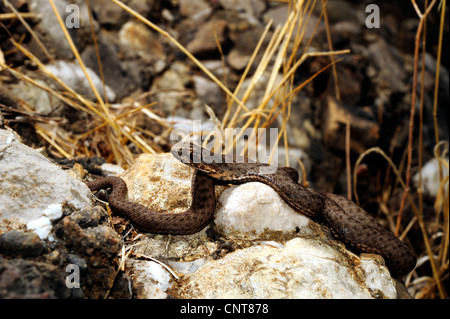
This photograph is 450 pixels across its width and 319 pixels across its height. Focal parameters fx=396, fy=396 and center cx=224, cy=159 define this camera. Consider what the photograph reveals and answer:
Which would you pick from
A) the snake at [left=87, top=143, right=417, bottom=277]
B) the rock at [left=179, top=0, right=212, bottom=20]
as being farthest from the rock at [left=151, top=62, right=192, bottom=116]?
the snake at [left=87, top=143, right=417, bottom=277]

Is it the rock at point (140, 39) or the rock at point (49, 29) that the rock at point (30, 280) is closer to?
the rock at point (49, 29)

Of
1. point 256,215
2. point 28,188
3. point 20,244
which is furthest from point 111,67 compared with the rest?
point 20,244

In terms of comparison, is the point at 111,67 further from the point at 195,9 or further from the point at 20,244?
the point at 20,244

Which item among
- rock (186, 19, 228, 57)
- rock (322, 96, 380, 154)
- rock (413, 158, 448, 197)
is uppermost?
rock (186, 19, 228, 57)

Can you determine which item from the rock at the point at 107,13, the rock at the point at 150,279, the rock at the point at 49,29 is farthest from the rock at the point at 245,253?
the rock at the point at 107,13

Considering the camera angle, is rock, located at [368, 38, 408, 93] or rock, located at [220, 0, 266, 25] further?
rock, located at [368, 38, 408, 93]

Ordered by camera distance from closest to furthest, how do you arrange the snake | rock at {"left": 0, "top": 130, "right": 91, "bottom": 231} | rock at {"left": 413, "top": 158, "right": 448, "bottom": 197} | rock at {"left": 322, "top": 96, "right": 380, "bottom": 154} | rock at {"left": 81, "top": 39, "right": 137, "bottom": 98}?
1. rock at {"left": 0, "top": 130, "right": 91, "bottom": 231}
2. the snake
3. rock at {"left": 81, "top": 39, "right": 137, "bottom": 98}
4. rock at {"left": 322, "top": 96, "right": 380, "bottom": 154}
5. rock at {"left": 413, "top": 158, "right": 448, "bottom": 197}

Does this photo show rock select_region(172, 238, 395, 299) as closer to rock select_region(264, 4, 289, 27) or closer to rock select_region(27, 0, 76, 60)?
rock select_region(27, 0, 76, 60)
